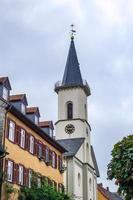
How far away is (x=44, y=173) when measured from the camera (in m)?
46.4

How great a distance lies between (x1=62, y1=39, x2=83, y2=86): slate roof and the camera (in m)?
79.3

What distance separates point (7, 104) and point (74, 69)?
1781 inches

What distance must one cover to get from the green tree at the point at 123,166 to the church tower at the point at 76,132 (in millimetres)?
38232

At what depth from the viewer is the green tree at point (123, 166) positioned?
2694 cm

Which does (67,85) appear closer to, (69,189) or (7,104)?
(69,189)

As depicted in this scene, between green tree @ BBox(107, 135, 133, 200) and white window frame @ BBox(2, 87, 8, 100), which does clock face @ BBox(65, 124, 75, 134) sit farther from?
green tree @ BBox(107, 135, 133, 200)

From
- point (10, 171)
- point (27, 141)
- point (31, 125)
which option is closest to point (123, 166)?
point (10, 171)

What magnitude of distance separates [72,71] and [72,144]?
1540cm

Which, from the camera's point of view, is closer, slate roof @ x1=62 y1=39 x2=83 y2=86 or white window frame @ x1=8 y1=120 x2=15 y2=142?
white window frame @ x1=8 y1=120 x2=15 y2=142

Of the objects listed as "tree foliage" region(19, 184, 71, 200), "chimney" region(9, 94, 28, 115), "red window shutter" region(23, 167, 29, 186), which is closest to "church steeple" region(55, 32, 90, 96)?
"chimney" region(9, 94, 28, 115)

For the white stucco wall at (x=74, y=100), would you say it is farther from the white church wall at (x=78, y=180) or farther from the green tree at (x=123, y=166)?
the green tree at (x=123, y=166)

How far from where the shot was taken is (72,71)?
81875 millimetres

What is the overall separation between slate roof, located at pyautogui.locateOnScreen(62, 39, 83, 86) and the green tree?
5049cm

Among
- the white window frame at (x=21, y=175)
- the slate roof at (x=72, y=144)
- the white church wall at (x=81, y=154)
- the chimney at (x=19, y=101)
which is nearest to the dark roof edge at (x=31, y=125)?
the chimney at (x=19, y=101)
